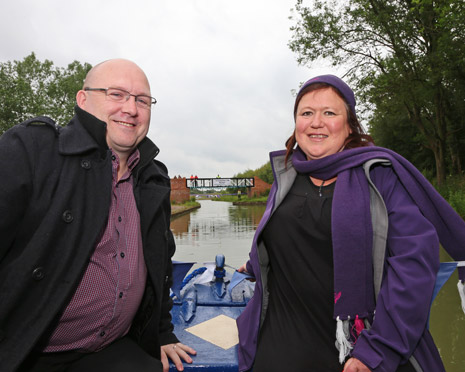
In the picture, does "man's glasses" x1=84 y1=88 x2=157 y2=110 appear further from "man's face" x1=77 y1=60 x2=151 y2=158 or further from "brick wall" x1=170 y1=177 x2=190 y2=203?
"brick wall" x1=170 y1=177 x2=190 y2=203

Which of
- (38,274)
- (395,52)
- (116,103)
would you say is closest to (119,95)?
(116,103)

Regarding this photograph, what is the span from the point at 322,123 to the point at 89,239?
1186mm

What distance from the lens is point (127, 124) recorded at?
5.49 feet

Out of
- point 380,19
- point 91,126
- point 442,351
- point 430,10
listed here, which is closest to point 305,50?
point 380,19

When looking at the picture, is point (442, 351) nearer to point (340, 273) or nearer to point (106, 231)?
point (340, 273)

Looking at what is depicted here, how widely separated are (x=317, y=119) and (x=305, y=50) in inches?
598

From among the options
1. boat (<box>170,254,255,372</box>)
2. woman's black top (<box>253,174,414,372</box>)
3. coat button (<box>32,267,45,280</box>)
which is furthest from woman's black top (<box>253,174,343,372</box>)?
coat button (<box>32,267,45,280</box>)

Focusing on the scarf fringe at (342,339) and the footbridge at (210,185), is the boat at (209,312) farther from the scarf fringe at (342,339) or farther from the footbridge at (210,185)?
the footbridge at (210,185)

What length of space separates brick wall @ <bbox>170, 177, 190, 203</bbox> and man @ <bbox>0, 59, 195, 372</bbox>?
35.9 meters

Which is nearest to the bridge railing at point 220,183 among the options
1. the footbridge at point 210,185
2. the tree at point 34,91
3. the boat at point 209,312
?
the footbridge at point 210,185

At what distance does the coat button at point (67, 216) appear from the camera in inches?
52.1

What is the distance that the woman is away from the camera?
1277 mm

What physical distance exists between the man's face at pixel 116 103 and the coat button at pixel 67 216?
1.52 feet

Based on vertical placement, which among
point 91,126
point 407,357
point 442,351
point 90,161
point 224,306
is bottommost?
point 442,351
